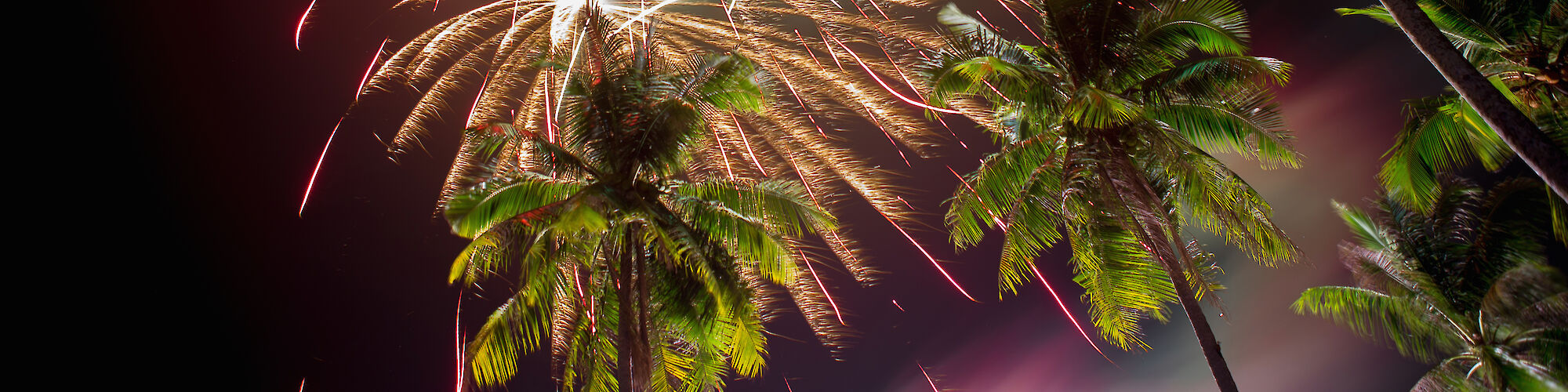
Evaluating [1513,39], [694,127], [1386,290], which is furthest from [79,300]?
[1386,290]

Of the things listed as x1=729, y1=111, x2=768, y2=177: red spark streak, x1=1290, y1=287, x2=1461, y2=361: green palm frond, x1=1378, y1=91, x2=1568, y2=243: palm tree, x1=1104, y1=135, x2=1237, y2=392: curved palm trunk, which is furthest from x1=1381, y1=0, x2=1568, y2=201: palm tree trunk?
x1=1290, y1=287, x2=1461, y2=361: green palm frond

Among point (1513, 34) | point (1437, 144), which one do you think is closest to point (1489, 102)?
point (1513, 34)

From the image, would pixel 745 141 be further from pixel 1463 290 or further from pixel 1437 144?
pixel 1463 290

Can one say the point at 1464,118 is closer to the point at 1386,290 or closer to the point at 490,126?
the point at 1386,290

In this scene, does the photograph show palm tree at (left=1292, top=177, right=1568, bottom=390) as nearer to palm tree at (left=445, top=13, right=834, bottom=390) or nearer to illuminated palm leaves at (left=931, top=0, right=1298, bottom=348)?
illuminated palm leaves at (left=931, top=0, right=1298, bottom=348)

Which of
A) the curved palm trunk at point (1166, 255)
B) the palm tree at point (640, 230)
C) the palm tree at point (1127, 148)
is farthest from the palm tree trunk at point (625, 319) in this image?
the curved palm trunk at point (1166, 255)

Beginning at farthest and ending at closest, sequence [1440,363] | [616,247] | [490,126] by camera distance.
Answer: [1440,363] < [616,247] < [490,126]
